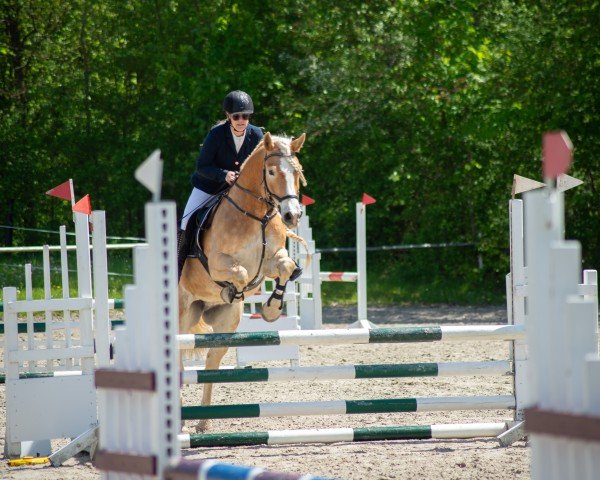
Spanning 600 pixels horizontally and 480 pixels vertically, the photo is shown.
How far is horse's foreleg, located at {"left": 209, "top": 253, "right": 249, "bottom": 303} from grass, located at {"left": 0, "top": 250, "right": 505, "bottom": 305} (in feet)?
26.1

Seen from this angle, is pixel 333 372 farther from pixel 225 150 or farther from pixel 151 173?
pixel 151 173

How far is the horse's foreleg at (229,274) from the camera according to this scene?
18.7 feet

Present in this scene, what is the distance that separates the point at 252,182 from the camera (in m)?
5.83

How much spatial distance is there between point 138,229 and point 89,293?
14.5 meters

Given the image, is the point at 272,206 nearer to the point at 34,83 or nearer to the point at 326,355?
the point at 326,355

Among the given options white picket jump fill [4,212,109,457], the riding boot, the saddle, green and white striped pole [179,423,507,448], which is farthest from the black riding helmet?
green and white striped pole [179,423,507,448]

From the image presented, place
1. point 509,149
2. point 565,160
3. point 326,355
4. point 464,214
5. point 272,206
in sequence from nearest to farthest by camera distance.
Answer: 1. point 565,160
2. point 272,206
3. point 326,355
4. point 509,149
5. point 464,214

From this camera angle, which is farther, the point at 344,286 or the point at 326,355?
the point at 344,286

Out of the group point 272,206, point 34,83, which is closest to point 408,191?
point 34,83

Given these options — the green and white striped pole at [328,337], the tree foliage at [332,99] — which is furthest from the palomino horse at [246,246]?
the tree foliage at [332,99]

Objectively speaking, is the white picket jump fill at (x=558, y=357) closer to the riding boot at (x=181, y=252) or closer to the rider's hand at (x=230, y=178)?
the rider's hand at (x=230, y=178)

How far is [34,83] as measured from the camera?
19.3m

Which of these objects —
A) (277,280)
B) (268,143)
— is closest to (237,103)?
(268,143)

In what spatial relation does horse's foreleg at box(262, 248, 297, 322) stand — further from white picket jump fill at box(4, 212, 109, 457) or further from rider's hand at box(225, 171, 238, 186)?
white picket jump fill at box(4, 212, 109, 457)
